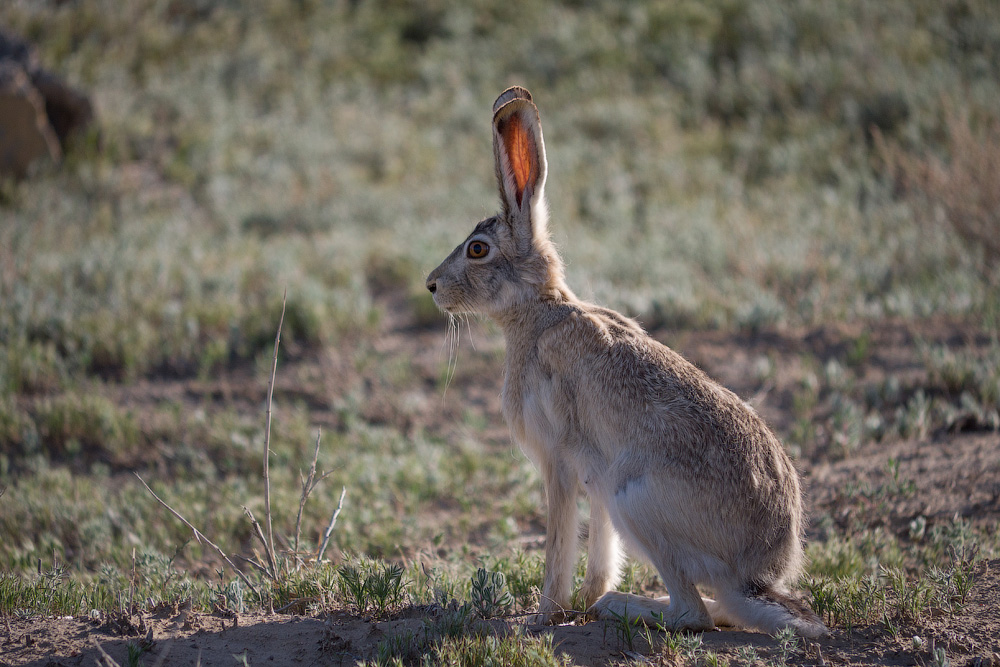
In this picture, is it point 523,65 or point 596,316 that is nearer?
point 596,316

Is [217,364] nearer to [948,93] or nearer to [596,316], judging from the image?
[596,316]

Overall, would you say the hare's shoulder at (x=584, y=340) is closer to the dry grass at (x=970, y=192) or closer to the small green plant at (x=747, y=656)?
the small green plant at (x=747, y=656)

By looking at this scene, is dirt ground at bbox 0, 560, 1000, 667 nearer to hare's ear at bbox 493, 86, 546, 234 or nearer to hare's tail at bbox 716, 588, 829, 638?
hare's tail at bbox 716, 588, 829, 638

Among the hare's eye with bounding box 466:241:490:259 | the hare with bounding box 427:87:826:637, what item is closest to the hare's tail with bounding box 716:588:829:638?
the hare with bounding box 427:87:826:637

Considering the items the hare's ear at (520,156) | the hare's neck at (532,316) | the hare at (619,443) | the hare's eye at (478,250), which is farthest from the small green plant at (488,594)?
the hare's ear at (520,156)

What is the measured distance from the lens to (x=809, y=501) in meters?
5.30

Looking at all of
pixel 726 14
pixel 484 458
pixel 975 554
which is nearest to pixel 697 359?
pixel 484 458

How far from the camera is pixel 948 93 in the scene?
11.4 meters

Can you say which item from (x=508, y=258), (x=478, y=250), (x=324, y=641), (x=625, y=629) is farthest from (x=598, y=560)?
(x=478, y=250)

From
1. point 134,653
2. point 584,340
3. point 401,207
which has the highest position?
point 401,207

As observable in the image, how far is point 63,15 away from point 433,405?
10686 millimetres

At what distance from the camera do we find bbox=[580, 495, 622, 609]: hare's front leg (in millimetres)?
4242

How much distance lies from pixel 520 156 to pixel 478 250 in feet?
1.93

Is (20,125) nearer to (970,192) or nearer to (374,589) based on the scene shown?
(374,589)
